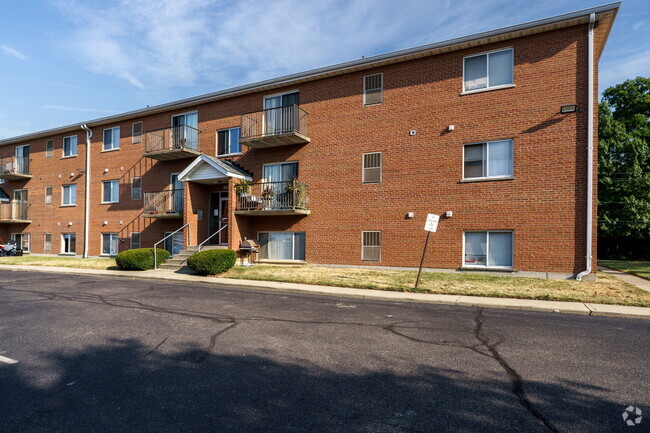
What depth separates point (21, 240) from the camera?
89.2ft

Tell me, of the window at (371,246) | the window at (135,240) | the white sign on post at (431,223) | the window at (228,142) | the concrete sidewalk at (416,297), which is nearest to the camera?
the concrete sidewalk at (416,297)

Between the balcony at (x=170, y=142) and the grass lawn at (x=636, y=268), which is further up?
the balcony at (x=170, y=142)

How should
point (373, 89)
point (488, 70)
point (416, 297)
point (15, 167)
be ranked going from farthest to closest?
point (15, 167), point (373, 89), point (488, 70), point (416, 297)

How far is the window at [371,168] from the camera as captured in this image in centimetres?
1608

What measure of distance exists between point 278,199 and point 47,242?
1854cm

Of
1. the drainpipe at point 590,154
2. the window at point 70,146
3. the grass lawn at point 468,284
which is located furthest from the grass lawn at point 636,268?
the window at point 70,146

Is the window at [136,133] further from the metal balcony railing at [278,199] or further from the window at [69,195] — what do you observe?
the metal balcony railing at [278,199]

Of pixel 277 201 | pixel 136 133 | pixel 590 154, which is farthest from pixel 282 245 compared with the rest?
pixel 590 154

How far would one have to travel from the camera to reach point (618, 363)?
16.6ft

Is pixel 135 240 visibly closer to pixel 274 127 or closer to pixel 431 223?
pixel 274 127

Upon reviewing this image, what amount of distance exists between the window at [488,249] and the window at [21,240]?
28.7 meters

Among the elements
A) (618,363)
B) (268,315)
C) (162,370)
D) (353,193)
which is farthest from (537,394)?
(353,193)

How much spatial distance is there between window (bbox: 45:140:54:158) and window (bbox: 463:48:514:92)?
2594 centimetres

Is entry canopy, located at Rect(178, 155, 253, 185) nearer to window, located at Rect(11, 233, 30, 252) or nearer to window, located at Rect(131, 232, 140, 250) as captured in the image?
window, located at Rect(131, 232, 140, 250)
